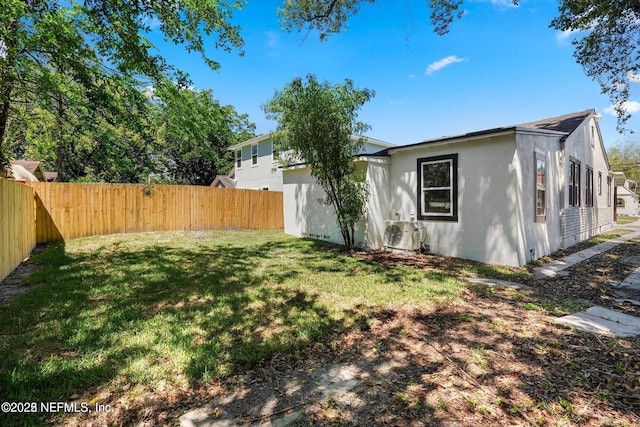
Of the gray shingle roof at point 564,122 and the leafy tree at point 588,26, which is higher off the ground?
the leafy tree at point 588,26

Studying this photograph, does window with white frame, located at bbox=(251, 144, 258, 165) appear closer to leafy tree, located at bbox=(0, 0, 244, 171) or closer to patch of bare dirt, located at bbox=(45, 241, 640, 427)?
leafy tree, located at bbox=(0, 0, 244, 171)

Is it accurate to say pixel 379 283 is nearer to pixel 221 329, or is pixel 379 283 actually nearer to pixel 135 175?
pixel 221 329

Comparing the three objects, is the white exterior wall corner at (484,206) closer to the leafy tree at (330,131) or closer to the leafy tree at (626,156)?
the leafy tree at (330,131)

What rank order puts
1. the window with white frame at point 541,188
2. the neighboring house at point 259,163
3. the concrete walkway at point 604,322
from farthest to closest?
1. the neighboring house at point 259,163
2. the window with white frame at point 541,188
3. the concrete walkway at point 604,322

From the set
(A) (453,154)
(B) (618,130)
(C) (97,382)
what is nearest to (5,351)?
(C) (97,382)

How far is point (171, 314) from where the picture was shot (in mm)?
3514

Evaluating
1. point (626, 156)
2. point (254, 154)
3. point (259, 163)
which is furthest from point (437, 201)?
point (626, 156)

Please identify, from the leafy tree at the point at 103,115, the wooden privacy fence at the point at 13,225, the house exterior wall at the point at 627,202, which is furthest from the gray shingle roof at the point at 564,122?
the house exterior wall at the point at 627,202

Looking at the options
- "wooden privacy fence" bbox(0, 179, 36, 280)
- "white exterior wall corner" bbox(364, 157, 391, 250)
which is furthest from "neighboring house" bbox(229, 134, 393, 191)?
"wooden privacy fence" bbox(0, 179, 36, 280)

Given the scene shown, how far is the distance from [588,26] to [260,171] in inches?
590

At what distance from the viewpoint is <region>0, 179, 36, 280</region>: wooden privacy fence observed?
4738mm

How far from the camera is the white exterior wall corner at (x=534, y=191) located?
6230 mm

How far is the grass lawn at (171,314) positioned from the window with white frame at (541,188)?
345cm

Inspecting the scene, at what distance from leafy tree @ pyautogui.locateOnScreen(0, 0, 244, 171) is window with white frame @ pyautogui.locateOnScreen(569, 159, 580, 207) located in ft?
33.3
